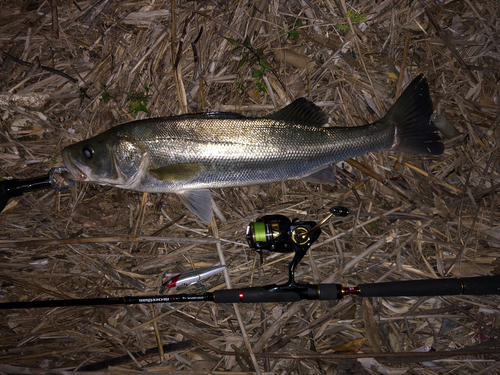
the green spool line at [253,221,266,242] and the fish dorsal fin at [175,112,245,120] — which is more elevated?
the fish dorsal fin at [175,112,245,120]

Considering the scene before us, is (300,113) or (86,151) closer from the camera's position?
(86,151)

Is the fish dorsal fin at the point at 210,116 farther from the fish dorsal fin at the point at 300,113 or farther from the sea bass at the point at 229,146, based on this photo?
the fish dorsal fin at the point at 300,113

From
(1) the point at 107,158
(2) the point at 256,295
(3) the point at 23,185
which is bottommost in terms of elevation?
(2) the point at 256,295

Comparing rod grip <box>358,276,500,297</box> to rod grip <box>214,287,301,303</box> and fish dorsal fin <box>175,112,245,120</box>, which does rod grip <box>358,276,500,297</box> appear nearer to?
rod grip <box>214,287,301,303</box>

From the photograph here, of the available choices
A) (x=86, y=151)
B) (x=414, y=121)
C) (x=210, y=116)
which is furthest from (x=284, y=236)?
(x=86, y=151)

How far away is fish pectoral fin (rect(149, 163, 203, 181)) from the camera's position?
3.30 m

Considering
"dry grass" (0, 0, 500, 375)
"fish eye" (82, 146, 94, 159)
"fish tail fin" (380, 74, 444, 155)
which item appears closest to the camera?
"fish eye" (82, 146, 94, 159)

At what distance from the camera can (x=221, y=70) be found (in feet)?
12.8

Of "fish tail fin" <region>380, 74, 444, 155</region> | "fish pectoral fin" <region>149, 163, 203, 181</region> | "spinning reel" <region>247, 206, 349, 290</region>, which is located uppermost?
"fish tail fin" <region>380, 74, 444, 155</region>

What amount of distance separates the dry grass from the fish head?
0.65 metres

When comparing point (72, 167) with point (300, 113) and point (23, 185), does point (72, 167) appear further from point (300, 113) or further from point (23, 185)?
point (300, 113)

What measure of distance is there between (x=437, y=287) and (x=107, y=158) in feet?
12.5

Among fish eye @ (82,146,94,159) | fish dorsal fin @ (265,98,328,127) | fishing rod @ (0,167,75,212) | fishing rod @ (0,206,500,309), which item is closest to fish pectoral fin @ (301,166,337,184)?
fishing rod @ (0,206,500,309)

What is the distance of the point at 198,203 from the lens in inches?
141
